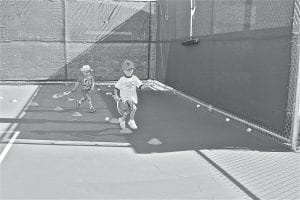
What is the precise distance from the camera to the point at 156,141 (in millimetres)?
6977

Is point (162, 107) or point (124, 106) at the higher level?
point (124, 106)

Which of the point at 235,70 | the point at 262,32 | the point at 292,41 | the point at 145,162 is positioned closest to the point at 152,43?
the point at 235,70

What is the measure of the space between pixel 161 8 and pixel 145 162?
11.6 m

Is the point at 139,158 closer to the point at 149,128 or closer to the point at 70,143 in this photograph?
the point at 70,143

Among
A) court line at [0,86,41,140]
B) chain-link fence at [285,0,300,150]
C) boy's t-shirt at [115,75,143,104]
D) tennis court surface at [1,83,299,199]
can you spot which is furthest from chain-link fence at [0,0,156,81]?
chain-link fence at [285,0,300,150]

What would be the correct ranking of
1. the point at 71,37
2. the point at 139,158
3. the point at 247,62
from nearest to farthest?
1. the point at 139,158
2. the point at 247,62
3. the point at 71,37

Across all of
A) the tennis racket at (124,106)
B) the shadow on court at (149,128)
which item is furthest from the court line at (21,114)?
the tennis racket at (124,106)

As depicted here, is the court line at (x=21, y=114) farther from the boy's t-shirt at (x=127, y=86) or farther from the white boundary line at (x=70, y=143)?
the boy's t-shirt at (x=127, y=86)

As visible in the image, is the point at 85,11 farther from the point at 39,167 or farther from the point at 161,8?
the point at 39,167

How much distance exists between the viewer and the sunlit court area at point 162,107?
502 cm

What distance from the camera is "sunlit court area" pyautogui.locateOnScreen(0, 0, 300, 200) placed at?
5016mm

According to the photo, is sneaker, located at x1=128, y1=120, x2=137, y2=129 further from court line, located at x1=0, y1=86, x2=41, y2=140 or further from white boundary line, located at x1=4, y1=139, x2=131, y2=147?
court line, located at x1=0, y1=86, x2=41, y2=140

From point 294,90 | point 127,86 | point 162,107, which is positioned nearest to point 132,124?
point 127,86

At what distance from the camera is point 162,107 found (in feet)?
36.0
